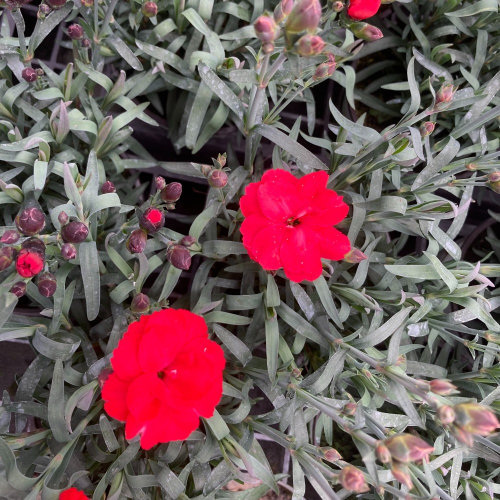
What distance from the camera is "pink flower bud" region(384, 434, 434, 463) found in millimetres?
542

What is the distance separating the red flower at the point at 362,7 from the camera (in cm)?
73

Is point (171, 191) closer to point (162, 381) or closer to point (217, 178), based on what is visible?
point (217, 178)

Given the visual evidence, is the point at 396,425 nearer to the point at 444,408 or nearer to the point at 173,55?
the point at 444,408

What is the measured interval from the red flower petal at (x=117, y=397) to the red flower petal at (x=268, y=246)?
0.28m

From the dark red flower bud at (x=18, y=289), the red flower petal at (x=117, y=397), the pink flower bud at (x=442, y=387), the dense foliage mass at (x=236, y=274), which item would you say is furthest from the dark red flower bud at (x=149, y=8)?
the pink flower bud at (x=442, y=387)

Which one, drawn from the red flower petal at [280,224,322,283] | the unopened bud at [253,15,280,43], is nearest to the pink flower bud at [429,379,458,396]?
the red flower petal at [280,224,322,283]

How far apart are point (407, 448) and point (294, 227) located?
38 cm

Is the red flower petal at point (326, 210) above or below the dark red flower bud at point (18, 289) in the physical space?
above

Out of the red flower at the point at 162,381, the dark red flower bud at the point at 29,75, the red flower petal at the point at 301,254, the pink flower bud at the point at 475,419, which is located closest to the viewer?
the pink flower bud at the point at 475,419

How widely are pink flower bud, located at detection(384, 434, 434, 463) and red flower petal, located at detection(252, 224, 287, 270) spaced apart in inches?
12.6

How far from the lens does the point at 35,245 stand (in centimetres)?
68

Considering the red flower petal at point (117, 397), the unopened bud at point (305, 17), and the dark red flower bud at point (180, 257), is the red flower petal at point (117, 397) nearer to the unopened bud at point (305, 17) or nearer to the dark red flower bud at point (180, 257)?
the dark red flower bud at point (180, 257)

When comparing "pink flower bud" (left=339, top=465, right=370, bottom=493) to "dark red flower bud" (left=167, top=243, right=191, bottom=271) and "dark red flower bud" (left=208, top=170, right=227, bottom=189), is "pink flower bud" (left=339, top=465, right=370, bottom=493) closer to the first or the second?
"dark red flower bud" (left=167, top=243, right=191, bottom=271)

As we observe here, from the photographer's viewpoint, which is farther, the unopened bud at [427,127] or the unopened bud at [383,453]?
the unopened bud at [427,127]
